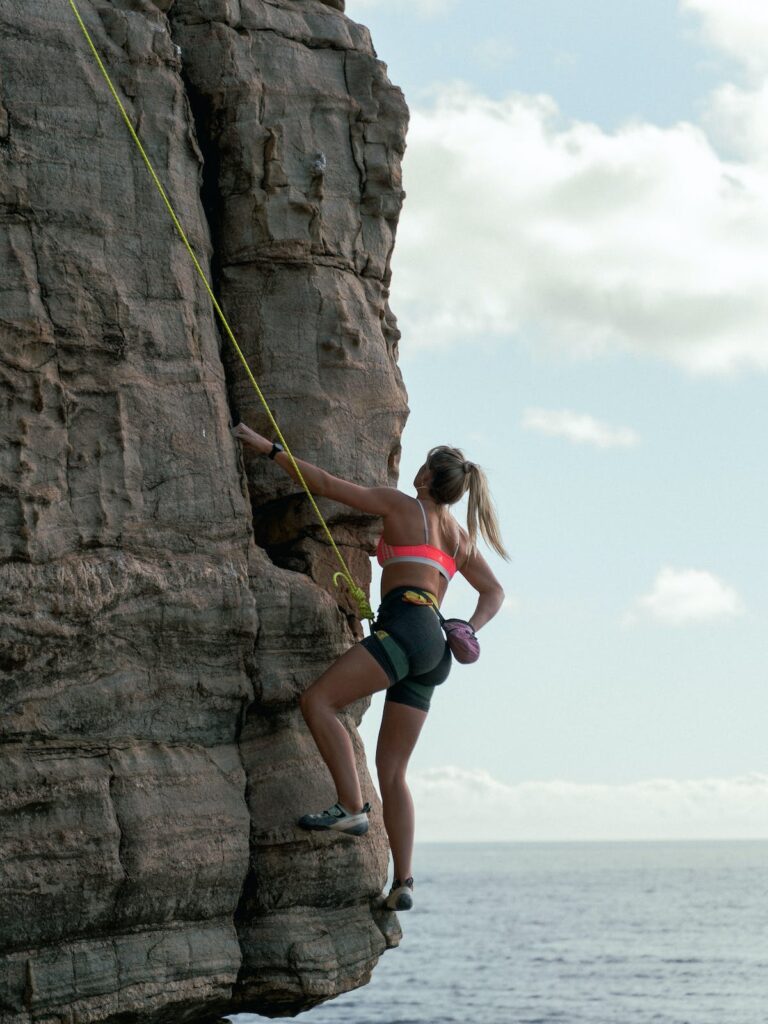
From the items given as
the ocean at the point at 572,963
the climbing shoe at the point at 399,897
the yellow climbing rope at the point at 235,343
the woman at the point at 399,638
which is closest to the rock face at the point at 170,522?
the yellow climbing rope at the point at 235,343

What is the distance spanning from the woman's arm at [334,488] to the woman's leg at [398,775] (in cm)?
137

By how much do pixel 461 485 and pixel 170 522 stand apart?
2.02 metres

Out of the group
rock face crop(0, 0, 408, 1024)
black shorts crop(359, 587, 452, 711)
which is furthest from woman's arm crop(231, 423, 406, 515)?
black shorts crop(359, 587, 452, 711)

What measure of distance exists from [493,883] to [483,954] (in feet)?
218

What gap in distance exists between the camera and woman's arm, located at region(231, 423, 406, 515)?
31.8ft

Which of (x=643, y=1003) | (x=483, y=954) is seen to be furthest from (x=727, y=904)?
(x=643, y=1003)

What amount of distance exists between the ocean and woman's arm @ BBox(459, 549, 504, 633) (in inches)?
1008

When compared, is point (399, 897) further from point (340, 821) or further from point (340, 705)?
point (340, 705)

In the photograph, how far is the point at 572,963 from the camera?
4866 centimetres

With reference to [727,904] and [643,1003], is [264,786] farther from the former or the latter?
[727,904]

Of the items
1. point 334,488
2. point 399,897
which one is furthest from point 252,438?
point 399,897

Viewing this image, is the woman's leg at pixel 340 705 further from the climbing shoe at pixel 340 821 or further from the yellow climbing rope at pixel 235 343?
the yellow climbing rope at pixel 235 343

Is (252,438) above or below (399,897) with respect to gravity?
above

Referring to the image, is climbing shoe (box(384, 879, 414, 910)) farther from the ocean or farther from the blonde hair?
the ocean
